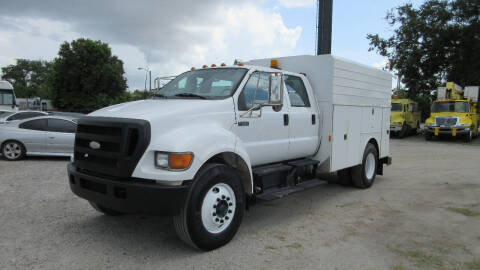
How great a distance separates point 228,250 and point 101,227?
1.86m

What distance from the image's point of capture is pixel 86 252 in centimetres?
388

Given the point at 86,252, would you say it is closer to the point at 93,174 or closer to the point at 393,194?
the point at 93,174

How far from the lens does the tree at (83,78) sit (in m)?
38.6

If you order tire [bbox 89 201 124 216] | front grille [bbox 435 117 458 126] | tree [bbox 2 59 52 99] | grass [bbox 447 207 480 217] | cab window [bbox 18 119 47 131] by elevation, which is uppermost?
tree [bbox 2 59 52 99]

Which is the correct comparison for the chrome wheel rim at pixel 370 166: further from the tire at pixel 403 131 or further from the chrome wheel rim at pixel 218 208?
the tire at pixel 403 131

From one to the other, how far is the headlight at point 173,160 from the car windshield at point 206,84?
44.2 inches

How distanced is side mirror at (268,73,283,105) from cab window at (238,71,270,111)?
219 mm

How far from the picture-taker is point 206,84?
4758mm

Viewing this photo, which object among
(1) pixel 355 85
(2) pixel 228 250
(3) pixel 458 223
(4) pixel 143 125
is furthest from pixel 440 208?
(4) pixel 143 125

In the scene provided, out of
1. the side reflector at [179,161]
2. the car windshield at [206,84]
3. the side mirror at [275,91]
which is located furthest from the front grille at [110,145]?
the side mirror at [275,91]

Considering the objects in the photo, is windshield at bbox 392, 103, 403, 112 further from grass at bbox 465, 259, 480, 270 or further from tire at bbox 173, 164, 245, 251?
tire at bbox 173, 164, 245, 251

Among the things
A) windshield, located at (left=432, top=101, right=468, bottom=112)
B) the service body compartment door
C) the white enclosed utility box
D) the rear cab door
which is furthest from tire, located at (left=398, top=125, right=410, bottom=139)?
the rear cab door

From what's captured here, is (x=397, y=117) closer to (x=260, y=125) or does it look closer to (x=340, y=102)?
(x=340, y=102)

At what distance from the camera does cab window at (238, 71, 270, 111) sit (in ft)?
14.8
